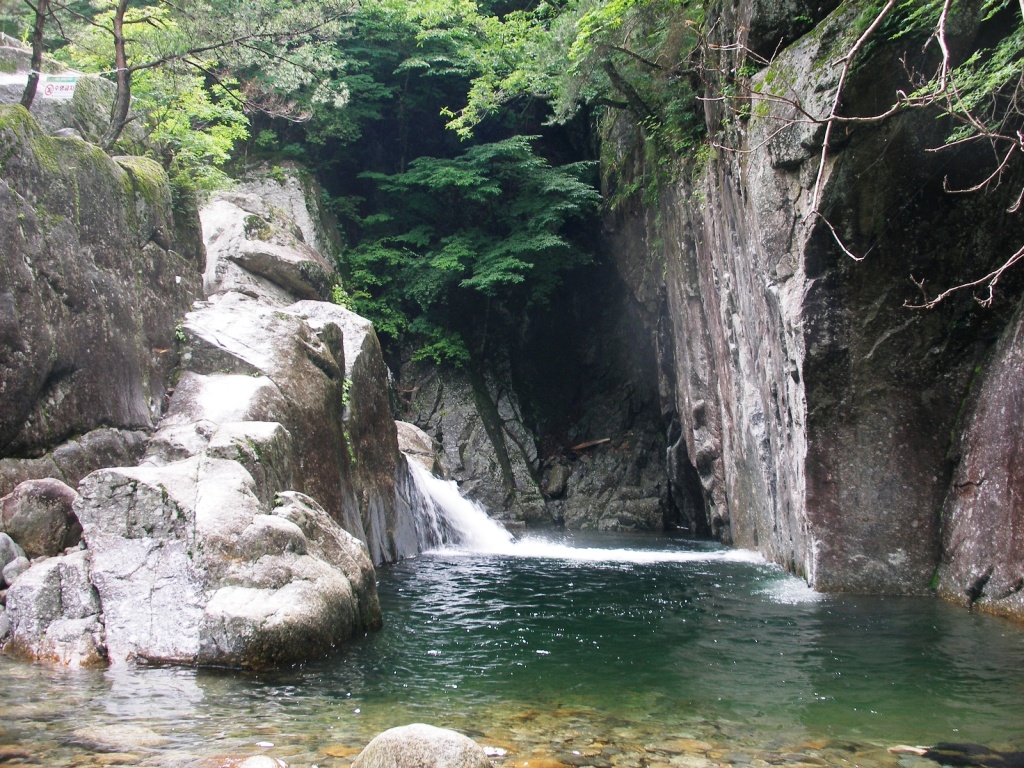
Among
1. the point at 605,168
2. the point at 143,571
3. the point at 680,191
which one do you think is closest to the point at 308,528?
the point at 143,571

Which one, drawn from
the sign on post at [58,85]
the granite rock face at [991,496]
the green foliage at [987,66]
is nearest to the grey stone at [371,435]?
the sign on post at [58,85]

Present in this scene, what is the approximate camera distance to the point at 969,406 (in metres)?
9.02

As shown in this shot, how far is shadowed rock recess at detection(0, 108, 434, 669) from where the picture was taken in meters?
6.16

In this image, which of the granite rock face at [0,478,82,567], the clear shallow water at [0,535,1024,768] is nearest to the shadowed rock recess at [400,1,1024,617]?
the clear shallow water at [0,535,1024,768]

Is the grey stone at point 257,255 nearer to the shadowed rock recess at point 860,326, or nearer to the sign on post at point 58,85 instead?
the sign on post at point 58,85

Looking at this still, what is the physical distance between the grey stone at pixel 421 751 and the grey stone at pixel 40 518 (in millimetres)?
4765

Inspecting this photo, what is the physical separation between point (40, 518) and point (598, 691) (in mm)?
5142

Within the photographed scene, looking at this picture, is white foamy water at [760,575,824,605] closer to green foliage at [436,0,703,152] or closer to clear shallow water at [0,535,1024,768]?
clear shallow water at [0,535,1024,768]

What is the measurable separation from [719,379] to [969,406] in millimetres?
6348

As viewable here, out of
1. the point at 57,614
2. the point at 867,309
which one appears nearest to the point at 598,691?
the point at 57,614

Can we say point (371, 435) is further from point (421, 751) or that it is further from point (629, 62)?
point (421, 751)

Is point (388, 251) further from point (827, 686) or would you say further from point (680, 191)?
point (827, 686)

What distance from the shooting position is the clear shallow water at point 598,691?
4367 mm

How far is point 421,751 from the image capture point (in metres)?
3.48
